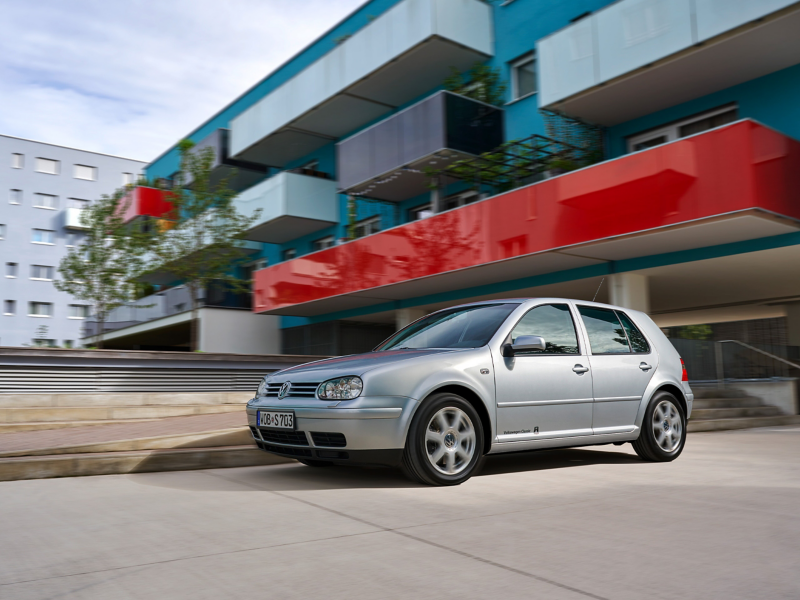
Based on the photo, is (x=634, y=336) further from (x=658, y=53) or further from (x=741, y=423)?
(x=658, y=53)

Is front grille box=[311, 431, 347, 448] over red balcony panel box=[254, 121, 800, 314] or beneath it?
beneath

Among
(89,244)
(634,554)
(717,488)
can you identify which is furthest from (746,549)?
(89,244)

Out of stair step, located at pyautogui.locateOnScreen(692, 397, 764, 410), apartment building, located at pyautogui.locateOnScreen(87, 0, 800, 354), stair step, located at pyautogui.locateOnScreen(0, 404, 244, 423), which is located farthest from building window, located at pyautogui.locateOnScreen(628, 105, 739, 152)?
stair step, located at pyautogui.locateOnScreen(0, 404, 244, 423)

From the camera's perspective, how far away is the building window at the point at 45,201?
5722cm

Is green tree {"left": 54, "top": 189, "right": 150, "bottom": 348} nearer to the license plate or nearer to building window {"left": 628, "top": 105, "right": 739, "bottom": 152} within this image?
building window {"left": 628, "top": 105, "right": 739, "bottom": 152}

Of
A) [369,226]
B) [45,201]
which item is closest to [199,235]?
[369,226]

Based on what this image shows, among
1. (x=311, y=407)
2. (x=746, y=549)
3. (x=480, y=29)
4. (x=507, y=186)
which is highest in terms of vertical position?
(x=480, y=29)

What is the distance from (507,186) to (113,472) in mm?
12618

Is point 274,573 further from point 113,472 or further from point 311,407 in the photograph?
point 113,472

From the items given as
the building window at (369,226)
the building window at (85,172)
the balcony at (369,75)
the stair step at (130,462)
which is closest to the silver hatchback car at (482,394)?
the stair step at (130,462)

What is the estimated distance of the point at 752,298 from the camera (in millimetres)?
19016

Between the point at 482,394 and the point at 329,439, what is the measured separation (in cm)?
125

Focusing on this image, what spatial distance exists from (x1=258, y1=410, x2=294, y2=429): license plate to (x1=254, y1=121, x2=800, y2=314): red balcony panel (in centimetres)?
828

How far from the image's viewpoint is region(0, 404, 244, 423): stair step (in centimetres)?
948
